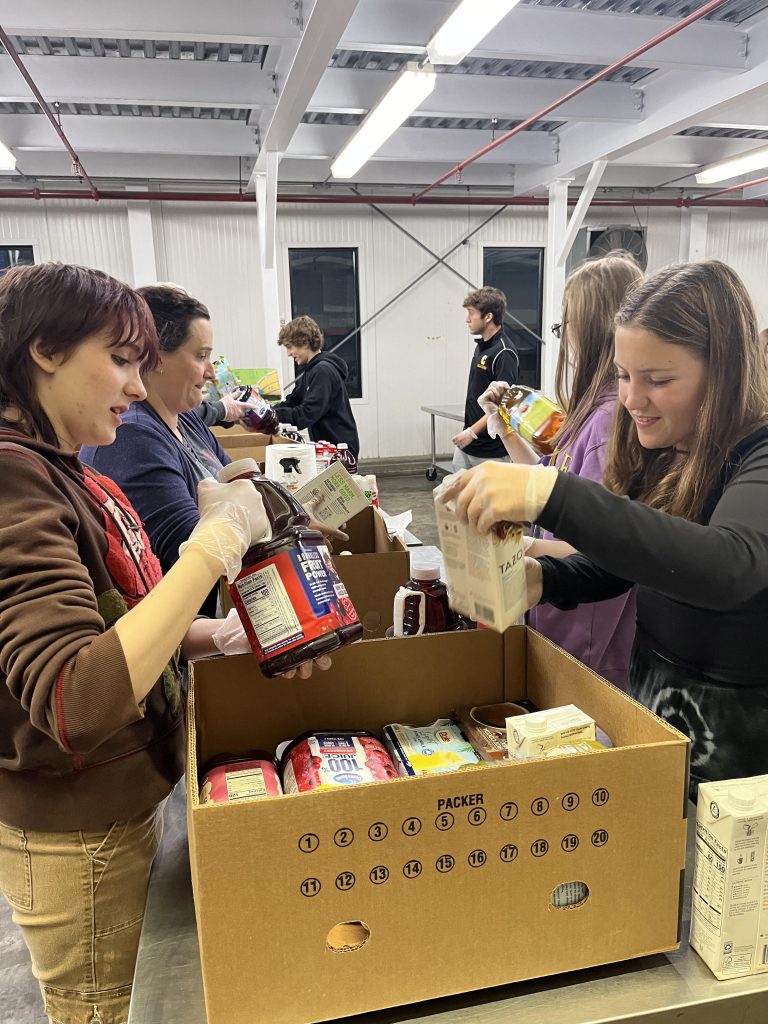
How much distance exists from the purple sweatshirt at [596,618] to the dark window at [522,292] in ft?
21.6

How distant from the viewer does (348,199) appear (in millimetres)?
7125

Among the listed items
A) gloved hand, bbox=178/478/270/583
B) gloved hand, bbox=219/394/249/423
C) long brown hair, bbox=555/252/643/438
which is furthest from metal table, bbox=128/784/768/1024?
gloved hand, bbox=219/394/249/423

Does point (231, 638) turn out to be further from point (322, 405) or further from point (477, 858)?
point (322, 405)

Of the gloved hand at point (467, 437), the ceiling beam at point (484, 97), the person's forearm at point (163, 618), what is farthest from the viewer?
the ceiling beam at point (484, 97)

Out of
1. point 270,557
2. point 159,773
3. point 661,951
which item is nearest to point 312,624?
point 270,557

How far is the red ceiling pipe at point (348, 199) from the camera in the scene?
263 inches

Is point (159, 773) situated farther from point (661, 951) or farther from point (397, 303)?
point (397, 303)

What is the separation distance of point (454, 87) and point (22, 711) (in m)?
5.05

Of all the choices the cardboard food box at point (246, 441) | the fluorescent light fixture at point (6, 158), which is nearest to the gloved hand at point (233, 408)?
the cardboard food box at point (246, 441)

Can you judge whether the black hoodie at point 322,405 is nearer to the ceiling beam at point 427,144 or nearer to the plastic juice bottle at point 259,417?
the plastic juice bottle at point 259,417

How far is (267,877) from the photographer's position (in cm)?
62

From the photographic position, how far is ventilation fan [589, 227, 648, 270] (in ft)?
25.2

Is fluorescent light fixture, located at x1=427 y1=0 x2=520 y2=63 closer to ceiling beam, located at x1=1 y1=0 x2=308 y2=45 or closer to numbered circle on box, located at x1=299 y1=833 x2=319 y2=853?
ceiling beam, located at x1=1 y1=0 x2=308 y2=45

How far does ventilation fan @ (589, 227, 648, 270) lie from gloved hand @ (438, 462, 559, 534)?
7.50m
